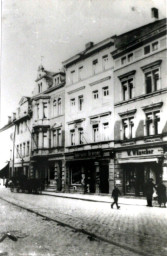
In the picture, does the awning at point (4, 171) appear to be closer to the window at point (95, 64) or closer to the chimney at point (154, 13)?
the window at point (95, 64)

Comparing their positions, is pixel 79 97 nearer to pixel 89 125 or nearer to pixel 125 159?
pixel 89 125

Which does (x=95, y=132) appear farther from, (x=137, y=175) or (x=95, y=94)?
(x=137, y=175)

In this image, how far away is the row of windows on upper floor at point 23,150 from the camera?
787cm

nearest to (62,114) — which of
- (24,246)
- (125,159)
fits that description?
(125,159)

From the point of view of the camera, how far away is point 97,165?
8.02 metres

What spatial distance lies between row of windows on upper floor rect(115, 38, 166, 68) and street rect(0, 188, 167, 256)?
11.3 feet

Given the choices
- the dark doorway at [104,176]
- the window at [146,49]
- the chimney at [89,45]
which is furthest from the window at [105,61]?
the dark doorway at [104,176]

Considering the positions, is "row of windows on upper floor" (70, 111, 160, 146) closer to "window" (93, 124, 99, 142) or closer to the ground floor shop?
"window" (93, 124, 99, 142)

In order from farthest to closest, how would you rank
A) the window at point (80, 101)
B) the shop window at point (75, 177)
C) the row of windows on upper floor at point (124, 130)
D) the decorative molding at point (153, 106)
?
the shop window at point (75, 177) → the window at point (80, 101) → the decorative molding at point (153, 106) → the row of windows on upper floor at point (124, 130)

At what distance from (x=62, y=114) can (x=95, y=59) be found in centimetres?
164

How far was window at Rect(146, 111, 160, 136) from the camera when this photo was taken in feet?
25.0

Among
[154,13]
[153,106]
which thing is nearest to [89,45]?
[154,13]

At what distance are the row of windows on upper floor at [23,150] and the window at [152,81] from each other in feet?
10.6

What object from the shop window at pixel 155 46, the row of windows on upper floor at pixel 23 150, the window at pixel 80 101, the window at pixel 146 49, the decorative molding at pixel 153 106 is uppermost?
the shop window at pixel 155 46
